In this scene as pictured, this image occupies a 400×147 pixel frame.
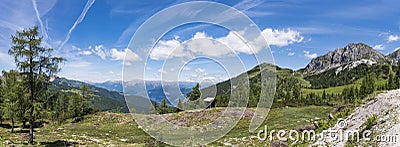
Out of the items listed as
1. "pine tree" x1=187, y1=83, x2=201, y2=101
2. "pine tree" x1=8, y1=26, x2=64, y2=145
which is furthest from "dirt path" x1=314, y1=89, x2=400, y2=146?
"pine tree" x1=8, y1=26, x2=64, y2=145

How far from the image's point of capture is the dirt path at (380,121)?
42.0ft

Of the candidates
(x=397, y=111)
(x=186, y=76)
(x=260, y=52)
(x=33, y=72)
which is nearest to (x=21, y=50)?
(x=33, y=72)

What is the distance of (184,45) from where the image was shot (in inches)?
403

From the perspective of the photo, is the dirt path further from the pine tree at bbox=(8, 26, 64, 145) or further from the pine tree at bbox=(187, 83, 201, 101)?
the pine tree at bbox=(8, 26, 64, 145)

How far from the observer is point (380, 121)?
1467cm

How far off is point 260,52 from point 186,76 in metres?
2.97

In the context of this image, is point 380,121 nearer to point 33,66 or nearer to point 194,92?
point 194,92

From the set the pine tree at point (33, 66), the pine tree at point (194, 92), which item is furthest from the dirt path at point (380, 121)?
the pine tree at point (33, 66)

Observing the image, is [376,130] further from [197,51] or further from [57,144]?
[57,144]

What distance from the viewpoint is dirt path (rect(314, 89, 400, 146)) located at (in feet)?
42.0

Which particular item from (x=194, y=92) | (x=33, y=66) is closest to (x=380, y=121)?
(x=194, y=92)

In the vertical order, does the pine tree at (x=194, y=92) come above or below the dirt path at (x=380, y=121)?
above

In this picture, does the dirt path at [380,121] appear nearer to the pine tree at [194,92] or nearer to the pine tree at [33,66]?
the pine tree at [194,92]

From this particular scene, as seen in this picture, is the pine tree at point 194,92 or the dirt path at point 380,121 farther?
the pine tree at point 194,92
